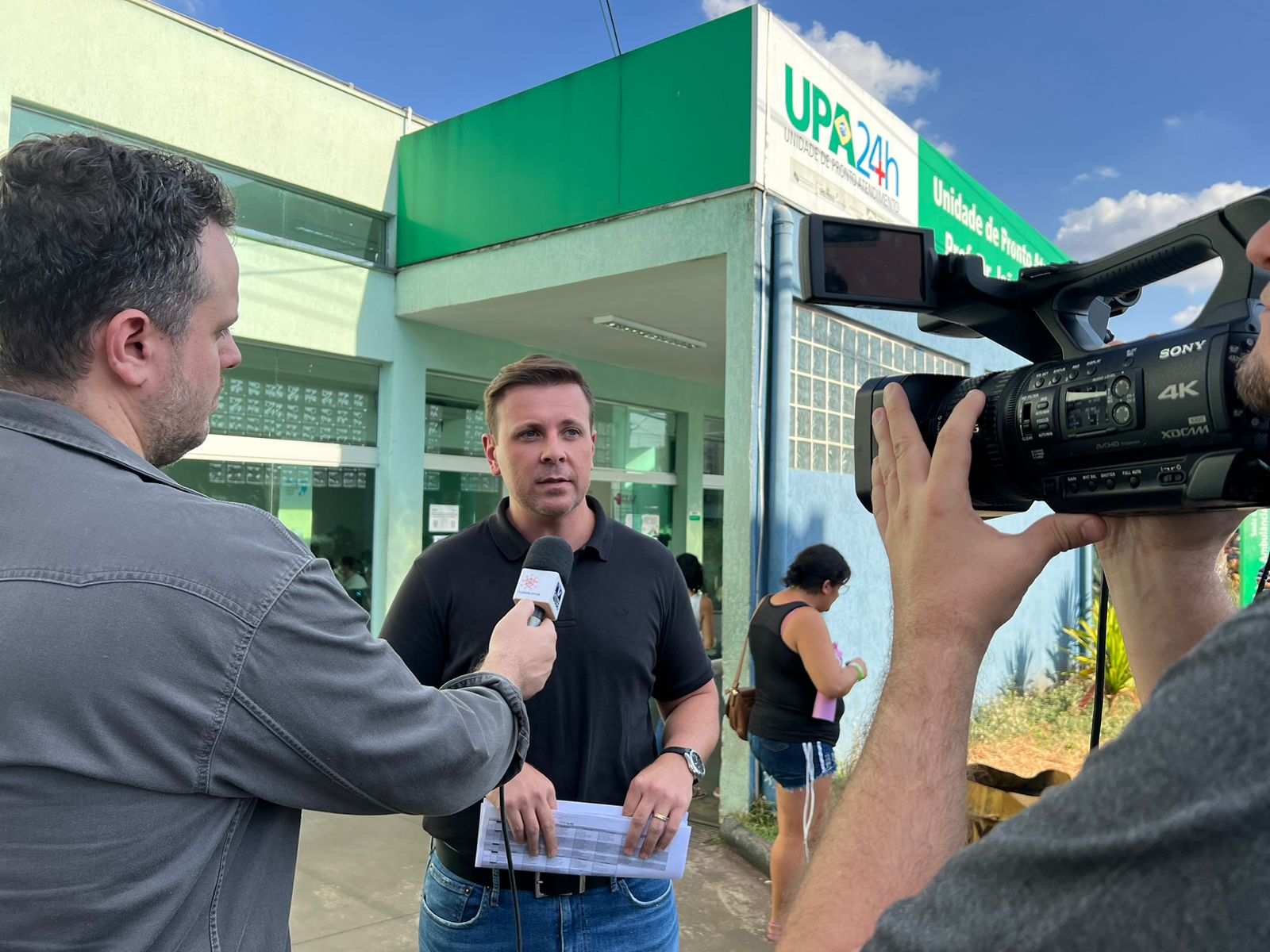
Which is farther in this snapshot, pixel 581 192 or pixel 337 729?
pixel 581 192

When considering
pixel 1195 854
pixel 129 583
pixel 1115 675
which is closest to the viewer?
pixel 1195 854

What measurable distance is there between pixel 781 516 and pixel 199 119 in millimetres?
4814

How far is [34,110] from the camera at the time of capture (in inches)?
212

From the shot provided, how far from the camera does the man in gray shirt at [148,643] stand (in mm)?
848

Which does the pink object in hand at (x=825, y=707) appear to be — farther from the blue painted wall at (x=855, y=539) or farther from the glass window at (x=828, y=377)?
the glass window at (x=828, y=377)

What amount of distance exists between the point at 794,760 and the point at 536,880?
2470 millimetres

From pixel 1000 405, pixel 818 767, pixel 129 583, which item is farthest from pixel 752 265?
pixel 129 583

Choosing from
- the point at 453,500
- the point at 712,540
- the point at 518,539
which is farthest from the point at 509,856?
the point at 712,540

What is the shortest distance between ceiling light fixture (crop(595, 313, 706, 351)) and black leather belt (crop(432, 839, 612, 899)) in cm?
547

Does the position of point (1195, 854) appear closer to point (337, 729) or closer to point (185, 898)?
point (337, 729)

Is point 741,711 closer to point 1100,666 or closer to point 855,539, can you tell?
point 855,539

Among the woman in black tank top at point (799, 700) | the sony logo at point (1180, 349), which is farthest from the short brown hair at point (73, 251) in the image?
the woman in black tank top at point (799, 700)

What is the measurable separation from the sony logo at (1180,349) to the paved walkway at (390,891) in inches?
144

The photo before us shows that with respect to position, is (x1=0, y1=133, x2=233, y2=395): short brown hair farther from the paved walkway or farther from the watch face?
the paved walkway
